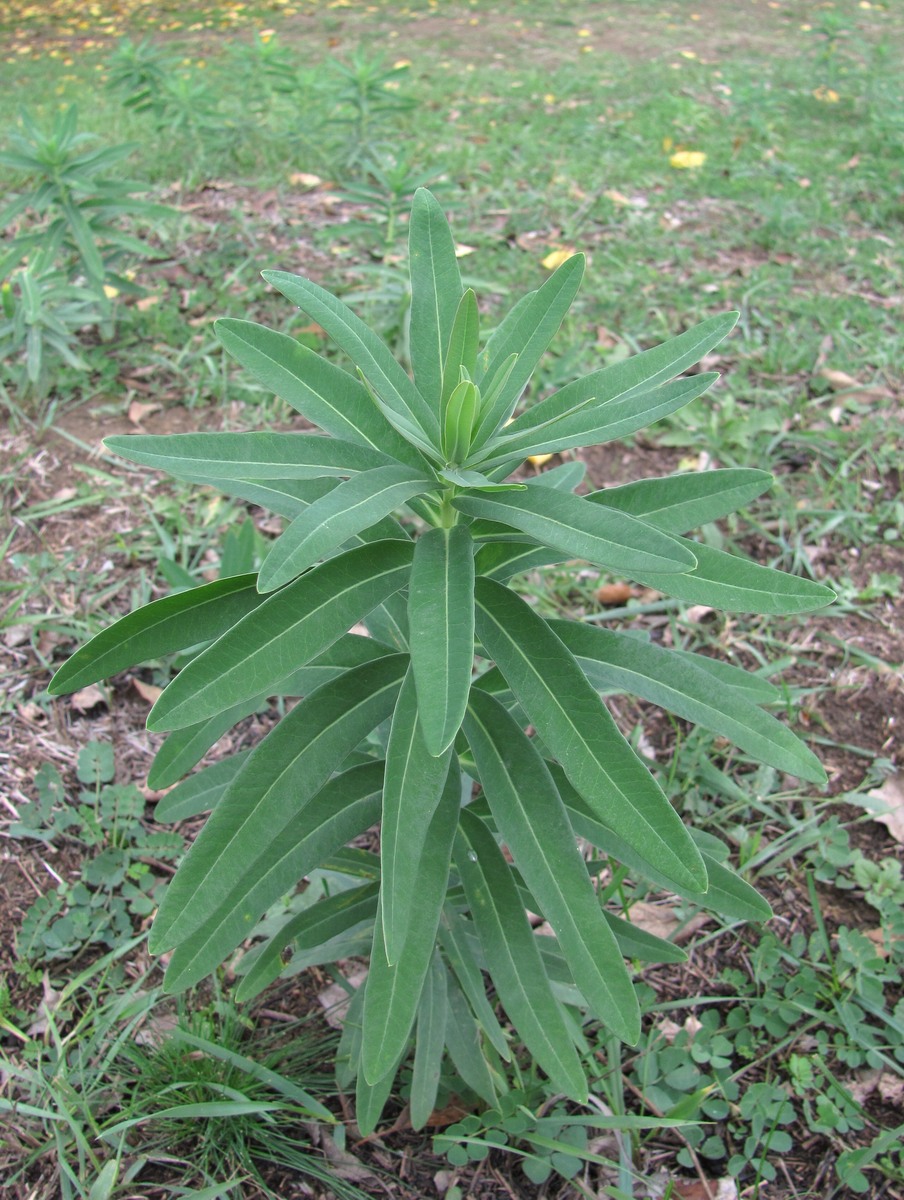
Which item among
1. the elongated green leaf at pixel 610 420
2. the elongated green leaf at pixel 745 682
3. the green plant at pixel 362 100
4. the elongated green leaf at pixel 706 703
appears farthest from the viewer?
the green plant at pixel 362 100

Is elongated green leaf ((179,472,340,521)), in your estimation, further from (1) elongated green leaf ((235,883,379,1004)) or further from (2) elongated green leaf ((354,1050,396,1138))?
(2) elongated green leaf ((354,1050,396,1138))

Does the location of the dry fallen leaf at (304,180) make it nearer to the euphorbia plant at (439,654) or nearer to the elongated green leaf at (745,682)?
the euphorbia plant at (439,654)

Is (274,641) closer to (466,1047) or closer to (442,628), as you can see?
(442,628)

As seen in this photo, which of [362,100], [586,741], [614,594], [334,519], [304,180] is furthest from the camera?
[304,180]

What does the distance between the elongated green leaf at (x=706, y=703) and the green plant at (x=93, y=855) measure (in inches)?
52.2

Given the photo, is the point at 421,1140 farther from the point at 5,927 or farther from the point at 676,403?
the point at 676,403

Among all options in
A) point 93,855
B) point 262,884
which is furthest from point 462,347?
point 93,855

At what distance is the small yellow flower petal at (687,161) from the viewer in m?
5.09

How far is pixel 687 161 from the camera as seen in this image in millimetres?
5109

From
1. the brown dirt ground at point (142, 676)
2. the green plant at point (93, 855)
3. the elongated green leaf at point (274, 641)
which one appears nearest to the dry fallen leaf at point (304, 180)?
the brown dirt ground at point (142, 676)

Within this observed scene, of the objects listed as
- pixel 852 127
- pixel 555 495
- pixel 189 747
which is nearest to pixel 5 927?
pixel 189 747

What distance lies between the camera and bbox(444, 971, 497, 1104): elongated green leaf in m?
1.77

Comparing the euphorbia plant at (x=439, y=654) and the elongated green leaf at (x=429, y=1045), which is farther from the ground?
the euphorbia plant at (x=439, y=654)

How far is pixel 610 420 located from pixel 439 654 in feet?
1.41
